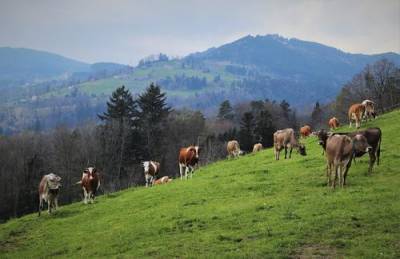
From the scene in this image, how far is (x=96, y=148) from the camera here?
84.1 metres

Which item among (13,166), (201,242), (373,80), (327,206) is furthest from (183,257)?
(373,80)

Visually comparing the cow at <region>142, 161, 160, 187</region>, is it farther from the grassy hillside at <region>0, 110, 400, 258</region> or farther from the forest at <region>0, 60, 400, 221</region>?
the forest at <region>0, 60, 400, 221</region>

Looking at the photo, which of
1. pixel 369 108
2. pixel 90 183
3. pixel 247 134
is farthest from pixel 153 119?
pixel 90 183

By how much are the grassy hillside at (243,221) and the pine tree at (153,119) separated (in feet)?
200

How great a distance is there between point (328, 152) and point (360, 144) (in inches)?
90.2

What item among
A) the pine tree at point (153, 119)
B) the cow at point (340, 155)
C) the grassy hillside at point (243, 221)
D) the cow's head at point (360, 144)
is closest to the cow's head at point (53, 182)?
the grassy hillside at point (243, 221)

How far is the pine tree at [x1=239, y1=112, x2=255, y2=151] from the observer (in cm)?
9769

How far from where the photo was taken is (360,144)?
2370 centimetres

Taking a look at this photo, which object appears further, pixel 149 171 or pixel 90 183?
pixel 149 171

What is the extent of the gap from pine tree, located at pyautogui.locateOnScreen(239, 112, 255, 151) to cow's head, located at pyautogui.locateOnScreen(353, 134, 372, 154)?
73413mm

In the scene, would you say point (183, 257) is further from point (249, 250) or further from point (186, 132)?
point (186, 132)

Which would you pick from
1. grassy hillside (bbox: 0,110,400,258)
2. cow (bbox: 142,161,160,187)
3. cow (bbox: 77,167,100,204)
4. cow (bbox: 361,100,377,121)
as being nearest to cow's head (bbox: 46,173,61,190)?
grassy hillside (bbox: 0,110,400,258)

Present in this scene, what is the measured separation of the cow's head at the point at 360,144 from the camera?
77.5ft

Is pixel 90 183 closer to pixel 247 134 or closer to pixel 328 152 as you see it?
pixel 328 152
